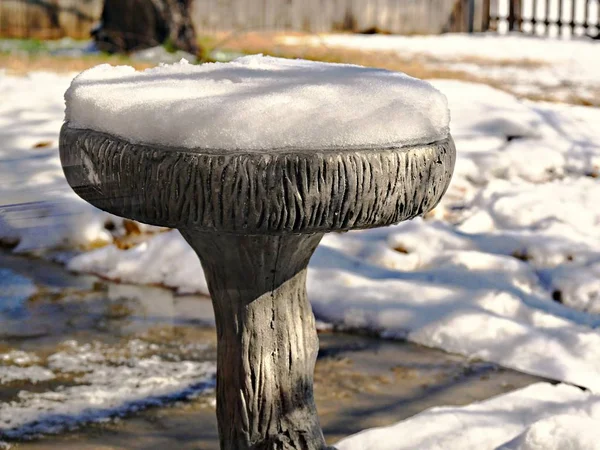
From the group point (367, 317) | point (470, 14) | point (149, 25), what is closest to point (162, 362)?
point (367, 317)

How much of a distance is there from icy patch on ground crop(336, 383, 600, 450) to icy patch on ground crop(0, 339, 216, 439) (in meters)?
0.68

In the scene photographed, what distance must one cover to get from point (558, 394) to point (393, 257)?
4.35 feet

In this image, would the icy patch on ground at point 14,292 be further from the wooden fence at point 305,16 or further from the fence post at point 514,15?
the fence post at point 514,15

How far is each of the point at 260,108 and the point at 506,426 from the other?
127 centimetres

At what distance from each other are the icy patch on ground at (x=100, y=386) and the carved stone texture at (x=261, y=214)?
639 millimetres

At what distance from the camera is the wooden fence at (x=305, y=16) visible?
1190cm

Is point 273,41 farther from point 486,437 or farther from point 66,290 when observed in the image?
point 486,437

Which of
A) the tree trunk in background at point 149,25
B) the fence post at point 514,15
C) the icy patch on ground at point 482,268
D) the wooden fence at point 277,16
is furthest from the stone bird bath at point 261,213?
the fence post at point 514,15

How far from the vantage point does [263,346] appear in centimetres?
208

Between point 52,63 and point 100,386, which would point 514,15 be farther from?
point 100,386

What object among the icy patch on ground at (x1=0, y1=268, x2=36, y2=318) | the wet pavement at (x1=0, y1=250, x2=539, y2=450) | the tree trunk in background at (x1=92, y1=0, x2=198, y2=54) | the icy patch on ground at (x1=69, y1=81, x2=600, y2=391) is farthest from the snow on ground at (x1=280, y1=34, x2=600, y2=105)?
the icy patch on ground at (x1=0, y1=268, x2=36, y2=318)

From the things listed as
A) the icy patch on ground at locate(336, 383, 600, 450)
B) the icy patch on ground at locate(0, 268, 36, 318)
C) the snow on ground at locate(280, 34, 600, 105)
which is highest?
the icy patch on ground at locate(336, 383, 600, 450)

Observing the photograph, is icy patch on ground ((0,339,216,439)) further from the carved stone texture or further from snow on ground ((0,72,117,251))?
the carved stone texture

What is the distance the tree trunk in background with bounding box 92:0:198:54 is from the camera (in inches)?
341
